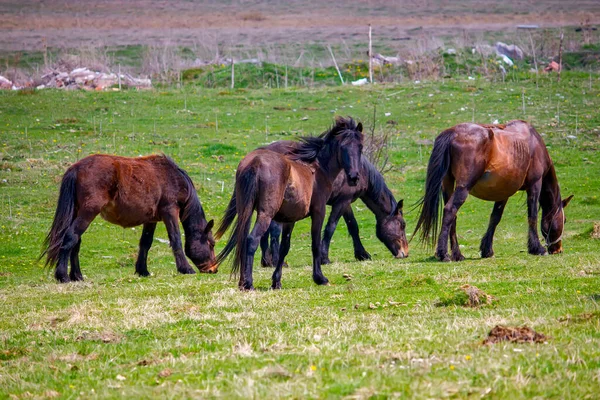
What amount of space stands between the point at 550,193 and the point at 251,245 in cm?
762

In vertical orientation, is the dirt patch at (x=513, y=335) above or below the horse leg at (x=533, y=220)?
above

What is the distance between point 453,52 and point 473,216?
2156 cm

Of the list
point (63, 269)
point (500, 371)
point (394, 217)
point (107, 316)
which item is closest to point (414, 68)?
point (394, 217)

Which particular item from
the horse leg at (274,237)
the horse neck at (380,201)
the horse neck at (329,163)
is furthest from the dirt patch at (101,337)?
the horse neck at (380,201)

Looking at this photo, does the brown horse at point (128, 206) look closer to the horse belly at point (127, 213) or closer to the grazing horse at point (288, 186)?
the horse belly at point (127, 213)

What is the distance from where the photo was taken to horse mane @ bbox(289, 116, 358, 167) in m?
12.5

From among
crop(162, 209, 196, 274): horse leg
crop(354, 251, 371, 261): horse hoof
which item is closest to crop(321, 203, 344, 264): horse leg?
crop(354, 251, 371, 261): horse hoof

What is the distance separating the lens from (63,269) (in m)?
14.0

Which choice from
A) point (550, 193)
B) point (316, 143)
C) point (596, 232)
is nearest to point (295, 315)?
point (316, 143)

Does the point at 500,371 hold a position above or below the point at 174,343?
above

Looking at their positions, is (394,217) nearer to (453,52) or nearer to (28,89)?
(28,89)

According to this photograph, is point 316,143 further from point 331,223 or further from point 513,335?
point 513,335

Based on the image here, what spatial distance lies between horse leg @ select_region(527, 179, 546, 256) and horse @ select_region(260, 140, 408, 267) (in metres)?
3.09

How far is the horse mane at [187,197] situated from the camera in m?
15.7
